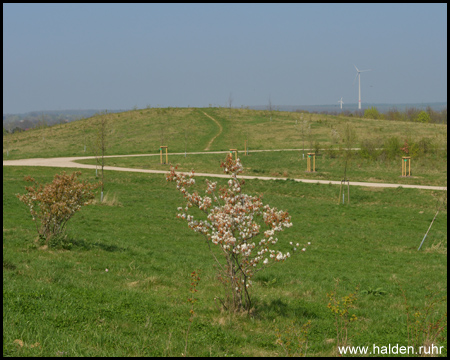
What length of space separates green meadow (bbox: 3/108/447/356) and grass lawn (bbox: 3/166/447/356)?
31mm

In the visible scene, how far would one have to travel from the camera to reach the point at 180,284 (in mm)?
9633

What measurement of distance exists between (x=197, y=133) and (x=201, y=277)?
54.0 m

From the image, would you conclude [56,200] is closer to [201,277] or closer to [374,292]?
[201,277]

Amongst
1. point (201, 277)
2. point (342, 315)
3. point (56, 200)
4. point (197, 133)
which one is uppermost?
point (197, 133)

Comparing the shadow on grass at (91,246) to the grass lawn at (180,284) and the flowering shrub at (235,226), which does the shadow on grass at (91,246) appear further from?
the flowering shrub at (235,226)

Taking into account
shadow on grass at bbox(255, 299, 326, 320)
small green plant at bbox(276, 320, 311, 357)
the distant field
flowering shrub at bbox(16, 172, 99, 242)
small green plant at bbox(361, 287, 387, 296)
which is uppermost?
the distant field

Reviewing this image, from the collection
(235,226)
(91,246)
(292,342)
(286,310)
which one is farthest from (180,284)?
(91,246)

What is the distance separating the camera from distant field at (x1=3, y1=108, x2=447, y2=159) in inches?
2158

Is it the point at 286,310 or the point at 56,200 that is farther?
the point at 56,200

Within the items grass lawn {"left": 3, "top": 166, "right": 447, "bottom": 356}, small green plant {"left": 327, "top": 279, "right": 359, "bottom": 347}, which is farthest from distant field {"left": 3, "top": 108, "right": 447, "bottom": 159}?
small green plant {"left": 327, "top": 279, "right": 359, "bottom": 347}

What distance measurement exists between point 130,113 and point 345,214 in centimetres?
6257

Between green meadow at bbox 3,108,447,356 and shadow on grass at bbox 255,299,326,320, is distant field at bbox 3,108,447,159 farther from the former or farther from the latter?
shadow on grass at bbox 255,299,326,320

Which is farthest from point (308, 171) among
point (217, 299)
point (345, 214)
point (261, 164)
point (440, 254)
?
point (217, 299)

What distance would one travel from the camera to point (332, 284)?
1073 centimetres
